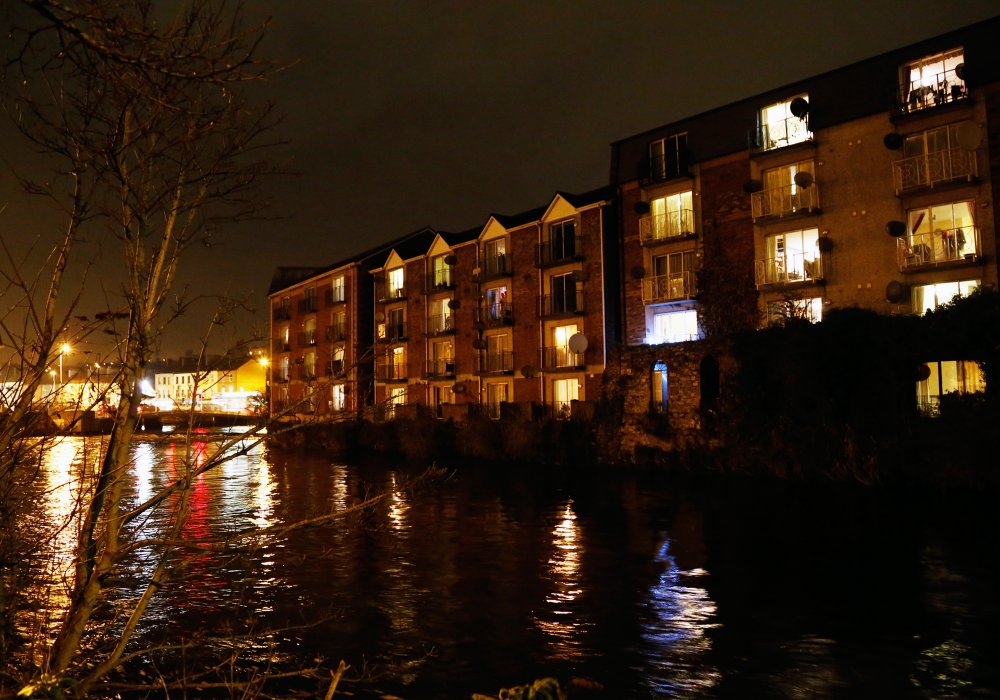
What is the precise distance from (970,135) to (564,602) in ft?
72.7

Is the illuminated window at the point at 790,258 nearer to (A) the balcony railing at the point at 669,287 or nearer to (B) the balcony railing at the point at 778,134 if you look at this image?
(A) the balcony railing at the point at 669,287

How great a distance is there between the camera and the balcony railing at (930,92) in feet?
83.4

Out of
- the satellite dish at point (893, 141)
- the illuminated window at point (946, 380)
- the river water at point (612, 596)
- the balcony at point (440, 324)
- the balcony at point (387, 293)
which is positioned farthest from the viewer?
the balcony at point (387, 293)

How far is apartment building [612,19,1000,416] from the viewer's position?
25.4 meters

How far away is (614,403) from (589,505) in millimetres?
10091

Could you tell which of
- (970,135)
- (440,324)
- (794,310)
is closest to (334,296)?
(440,324)

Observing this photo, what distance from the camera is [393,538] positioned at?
17.0 meters

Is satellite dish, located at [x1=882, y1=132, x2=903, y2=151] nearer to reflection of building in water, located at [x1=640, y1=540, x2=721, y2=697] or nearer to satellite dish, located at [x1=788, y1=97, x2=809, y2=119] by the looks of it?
satellite dish, located at [x1=788, y1=97, x2=809, y2=119]

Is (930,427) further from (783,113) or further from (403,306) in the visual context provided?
(403,306)

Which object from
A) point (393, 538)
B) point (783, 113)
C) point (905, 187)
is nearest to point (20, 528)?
point (393, 538)

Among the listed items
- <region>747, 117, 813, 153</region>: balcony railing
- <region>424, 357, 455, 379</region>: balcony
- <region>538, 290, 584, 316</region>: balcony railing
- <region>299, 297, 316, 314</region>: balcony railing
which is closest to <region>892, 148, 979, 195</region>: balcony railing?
<region>747, 117, 813, 153</region>: balcony railing

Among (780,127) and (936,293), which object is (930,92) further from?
(936,293)

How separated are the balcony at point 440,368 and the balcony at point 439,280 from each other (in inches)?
162

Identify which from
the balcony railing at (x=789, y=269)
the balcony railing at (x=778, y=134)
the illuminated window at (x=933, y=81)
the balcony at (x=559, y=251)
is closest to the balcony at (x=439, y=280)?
the balcony at (x=559, y=251)
